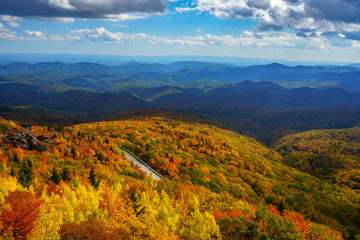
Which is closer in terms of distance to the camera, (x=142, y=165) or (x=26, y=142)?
(x=26, y=142)

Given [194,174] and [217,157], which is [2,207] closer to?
[194,174]

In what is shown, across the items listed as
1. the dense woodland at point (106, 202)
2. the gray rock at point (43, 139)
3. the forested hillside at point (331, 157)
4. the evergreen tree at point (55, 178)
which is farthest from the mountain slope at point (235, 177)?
the forested hillside at point (331, 157)

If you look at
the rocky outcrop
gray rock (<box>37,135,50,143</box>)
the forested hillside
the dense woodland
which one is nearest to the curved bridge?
the dense woodland

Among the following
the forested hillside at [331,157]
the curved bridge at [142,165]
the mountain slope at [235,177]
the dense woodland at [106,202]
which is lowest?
the forested hillside at [331,157]

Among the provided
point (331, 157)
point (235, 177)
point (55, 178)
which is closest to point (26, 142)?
point (55, 178)

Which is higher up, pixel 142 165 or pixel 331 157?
pixel 142 165

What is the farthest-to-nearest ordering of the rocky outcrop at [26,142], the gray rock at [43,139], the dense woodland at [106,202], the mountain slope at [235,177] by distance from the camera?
the mountain slope at [235,177] < the gray rock at [43,139] < the rocky outcrop at [26,142] < the dense woodland at [106,202]

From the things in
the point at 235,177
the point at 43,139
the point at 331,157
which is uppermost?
the point at 43,139

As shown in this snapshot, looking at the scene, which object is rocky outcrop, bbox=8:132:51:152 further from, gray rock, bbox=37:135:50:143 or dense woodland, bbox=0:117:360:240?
gray rock, bbox=37:135:50:143

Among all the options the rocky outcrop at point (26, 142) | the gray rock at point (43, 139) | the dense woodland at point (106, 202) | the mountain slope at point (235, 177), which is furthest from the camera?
the mountain slope at point (235, 177)

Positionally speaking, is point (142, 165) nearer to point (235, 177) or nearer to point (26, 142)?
point (26, 142)

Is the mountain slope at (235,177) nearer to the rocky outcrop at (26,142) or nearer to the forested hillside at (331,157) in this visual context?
the rocky outcrop at (26,142)
